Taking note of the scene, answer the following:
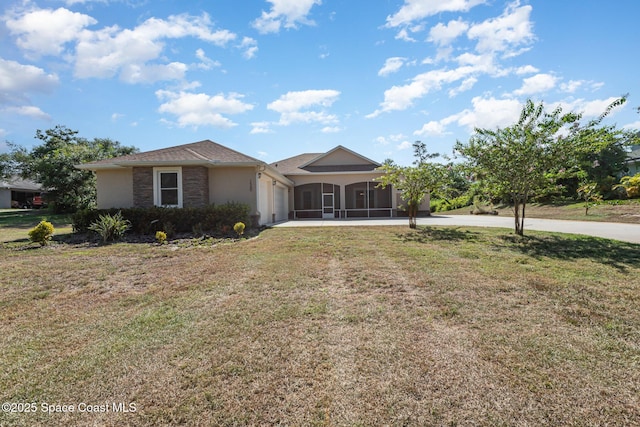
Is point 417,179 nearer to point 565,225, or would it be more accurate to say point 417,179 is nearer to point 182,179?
point 565,225

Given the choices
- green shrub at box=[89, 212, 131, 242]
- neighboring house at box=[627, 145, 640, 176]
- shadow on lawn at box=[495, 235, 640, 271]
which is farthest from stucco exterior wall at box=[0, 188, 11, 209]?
neighboring house at box=[627, 145, 640, 176]

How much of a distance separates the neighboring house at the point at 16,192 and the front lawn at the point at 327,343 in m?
39.9

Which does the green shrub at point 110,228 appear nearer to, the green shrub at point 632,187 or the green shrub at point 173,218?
the green shrub at point 173,218

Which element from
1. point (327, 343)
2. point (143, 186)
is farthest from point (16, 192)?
point (327, 343)

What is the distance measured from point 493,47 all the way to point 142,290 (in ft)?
39.3

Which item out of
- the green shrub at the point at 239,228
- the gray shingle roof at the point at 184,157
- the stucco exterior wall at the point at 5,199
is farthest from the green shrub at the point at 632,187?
the stucco exterior wall at the point at 5,199

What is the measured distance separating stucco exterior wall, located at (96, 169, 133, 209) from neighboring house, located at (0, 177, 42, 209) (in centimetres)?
2755

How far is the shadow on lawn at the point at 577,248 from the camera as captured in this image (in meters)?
6.35

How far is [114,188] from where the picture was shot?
13727 millimetres

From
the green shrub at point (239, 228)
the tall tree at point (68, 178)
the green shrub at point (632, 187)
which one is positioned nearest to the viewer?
the green shrub at point (239, 228)

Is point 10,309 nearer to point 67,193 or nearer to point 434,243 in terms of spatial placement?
point 434,243

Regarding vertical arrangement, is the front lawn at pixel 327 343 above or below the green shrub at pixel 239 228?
below

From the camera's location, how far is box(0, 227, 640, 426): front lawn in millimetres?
2082

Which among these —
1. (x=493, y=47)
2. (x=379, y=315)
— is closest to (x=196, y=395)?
(x=379, y=315)
